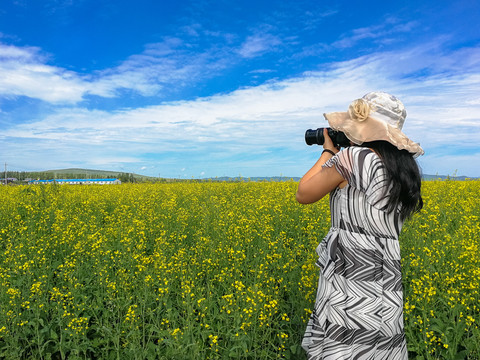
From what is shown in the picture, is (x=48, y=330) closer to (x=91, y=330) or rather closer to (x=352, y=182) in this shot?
(x=91, y=330)

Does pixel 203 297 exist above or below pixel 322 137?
below

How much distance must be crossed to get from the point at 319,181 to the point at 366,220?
29cm

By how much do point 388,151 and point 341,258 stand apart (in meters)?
0.57

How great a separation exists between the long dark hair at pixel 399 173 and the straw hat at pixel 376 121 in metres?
0.05

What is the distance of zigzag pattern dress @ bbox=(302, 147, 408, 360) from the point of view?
1.60 m

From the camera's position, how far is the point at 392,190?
1570 mm

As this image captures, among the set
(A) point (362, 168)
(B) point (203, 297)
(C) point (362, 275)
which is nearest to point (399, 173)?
(A) point (362, 168)

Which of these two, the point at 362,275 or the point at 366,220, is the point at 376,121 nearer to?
the point at 366,220

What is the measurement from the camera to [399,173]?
1558 mm

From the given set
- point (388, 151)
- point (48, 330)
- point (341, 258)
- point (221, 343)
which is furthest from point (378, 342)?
point (48, 330)

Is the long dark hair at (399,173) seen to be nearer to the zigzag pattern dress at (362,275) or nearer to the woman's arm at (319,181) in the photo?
the zigzag pattern dress at (362,275)

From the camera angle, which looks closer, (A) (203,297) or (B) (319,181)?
(B) (319,181)

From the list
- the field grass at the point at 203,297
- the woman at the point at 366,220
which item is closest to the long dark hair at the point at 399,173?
the woman at the point at 366,220

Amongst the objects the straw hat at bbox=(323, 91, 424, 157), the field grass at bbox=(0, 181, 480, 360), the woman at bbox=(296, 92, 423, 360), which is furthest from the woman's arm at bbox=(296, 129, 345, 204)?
the field grass at bbox=(0, 181, 480, 360)
